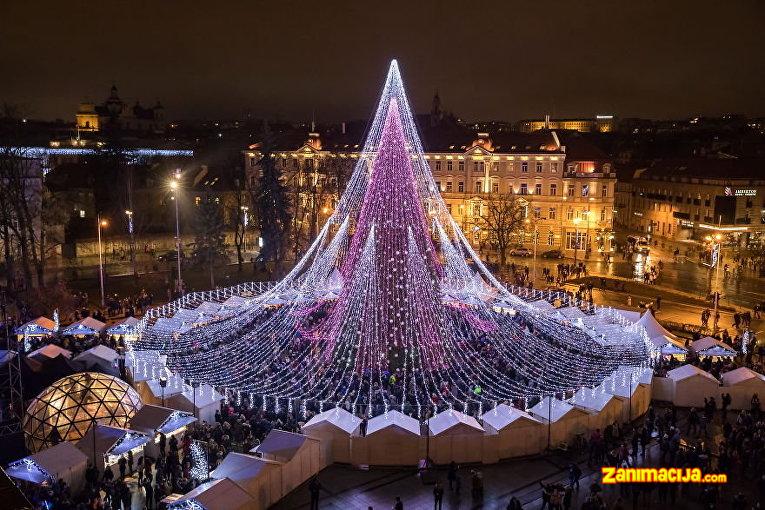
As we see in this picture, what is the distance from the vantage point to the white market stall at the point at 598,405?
19500mm

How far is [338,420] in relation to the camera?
1830 cm

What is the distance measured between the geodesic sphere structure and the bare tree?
3416 cm

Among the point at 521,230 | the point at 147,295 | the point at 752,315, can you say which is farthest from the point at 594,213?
the point at 147,295

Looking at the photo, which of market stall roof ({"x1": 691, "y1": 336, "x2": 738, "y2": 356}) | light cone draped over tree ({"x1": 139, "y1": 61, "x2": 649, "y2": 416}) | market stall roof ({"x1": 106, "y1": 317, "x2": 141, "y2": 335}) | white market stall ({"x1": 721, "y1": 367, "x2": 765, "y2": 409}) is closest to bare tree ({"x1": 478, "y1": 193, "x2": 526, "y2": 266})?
market stall roof ({"x1": 691, "y1": 336, "x2": 738, "y2": 356})

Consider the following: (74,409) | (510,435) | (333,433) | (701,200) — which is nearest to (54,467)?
(74,409)

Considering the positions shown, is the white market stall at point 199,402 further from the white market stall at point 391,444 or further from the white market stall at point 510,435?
the white market stall at point 510,435

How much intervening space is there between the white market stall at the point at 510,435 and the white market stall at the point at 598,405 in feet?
5.21

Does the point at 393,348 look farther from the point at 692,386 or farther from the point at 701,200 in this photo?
the point at 701,200

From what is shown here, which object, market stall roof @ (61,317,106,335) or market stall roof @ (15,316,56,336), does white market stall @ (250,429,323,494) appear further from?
market stall roof @ (15,316,56,336)

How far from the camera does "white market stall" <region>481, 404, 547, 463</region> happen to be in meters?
18.4

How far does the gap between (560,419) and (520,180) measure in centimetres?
4218

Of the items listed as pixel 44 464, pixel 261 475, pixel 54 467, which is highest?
pixel 44 464

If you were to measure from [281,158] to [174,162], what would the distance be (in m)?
12.5

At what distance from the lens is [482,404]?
20.3 metres
